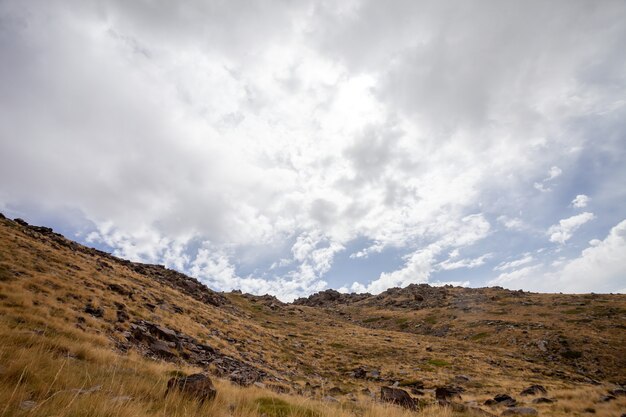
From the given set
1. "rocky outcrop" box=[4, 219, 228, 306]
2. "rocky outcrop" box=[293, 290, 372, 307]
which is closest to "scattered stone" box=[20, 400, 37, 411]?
"rocky outcrop" box=[4, 219, 228, 306]

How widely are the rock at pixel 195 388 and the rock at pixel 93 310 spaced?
46.8 feet

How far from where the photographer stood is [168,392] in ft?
20.7

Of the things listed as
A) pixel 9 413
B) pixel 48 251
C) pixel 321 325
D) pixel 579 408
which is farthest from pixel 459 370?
pixel 48 251

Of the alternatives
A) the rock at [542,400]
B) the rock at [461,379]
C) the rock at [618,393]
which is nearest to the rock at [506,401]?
the rock at [542,400]

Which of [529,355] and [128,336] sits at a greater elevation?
[529,355]

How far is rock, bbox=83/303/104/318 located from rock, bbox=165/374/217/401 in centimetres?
1425

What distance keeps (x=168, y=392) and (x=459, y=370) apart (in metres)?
31.8

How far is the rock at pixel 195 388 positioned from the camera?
6.34m

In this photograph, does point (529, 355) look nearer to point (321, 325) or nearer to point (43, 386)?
point (321, 325)

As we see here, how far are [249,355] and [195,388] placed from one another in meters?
21.4

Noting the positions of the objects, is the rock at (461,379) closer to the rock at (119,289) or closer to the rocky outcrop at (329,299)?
the rock at (119,289)

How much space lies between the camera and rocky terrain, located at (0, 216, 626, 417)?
20.1ft

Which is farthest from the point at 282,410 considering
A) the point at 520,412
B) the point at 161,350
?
the point at 520,412

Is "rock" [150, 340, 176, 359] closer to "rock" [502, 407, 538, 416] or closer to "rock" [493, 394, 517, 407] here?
"rock" [502, 407, 538, 416]
